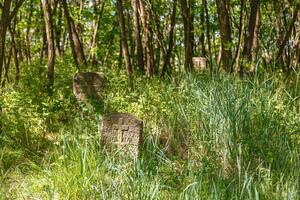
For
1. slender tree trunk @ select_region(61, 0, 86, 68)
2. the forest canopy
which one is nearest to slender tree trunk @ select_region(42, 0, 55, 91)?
the forest canopy

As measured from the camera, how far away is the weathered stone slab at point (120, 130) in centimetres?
454

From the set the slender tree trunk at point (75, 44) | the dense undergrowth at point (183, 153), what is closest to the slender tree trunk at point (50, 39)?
the dense undergrowth at point (183, 153)

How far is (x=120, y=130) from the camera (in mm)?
4641

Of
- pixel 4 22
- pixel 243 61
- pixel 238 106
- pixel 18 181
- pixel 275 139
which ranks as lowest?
pixel 18 181

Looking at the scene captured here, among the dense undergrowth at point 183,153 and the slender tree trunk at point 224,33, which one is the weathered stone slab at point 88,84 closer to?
the dense undergrowth at point 183,153

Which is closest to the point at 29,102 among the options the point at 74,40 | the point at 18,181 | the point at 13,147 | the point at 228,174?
the point at 13,147

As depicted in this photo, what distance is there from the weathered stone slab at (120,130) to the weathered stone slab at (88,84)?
2.91 m

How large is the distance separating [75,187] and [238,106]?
6.05ft

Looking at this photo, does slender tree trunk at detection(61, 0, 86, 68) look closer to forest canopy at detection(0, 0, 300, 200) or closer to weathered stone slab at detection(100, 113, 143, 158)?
forest canopy at detection(0, 0, 300, 200)

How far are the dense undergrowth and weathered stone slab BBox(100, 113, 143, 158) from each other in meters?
0.18

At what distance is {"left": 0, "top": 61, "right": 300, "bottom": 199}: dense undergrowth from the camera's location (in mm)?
3168

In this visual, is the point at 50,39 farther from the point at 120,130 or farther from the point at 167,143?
the point at 167,143

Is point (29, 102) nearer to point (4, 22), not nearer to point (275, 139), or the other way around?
point (4, 22)

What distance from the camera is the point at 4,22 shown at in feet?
17.9
